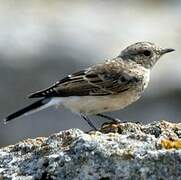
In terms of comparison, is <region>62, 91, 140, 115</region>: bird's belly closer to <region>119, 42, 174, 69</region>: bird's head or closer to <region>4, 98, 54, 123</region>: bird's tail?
<region>4, 98, 54, 123</region>: bird's tail

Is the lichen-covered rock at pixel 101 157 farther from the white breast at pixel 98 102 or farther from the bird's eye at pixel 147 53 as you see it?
the bird's eye at pixel 147 53

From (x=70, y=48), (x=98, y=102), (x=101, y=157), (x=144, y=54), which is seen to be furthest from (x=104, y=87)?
(x=70, y=48)

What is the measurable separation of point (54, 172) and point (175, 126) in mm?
1175

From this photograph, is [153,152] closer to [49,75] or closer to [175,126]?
[175,126]

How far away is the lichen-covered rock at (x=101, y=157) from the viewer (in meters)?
6.16

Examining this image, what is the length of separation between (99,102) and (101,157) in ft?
16.1

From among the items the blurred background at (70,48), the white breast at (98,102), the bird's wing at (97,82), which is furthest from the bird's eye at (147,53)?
the blurred background at (70,48)

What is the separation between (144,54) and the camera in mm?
12266

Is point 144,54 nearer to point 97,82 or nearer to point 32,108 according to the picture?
→ point 97,82

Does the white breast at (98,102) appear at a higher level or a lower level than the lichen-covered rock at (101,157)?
higher

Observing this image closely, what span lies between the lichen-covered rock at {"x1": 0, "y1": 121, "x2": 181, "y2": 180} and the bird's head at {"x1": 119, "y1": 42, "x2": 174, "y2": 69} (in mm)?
5257

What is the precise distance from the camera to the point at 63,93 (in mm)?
11461

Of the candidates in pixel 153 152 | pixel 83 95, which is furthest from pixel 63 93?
pixel 153 152

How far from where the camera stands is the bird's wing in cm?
1145
